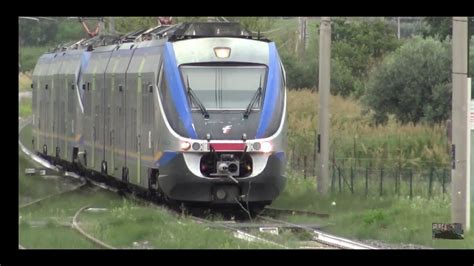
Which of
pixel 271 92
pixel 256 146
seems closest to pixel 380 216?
pixel 256 146

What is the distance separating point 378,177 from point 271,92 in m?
7.47

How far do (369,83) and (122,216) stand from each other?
14.8m

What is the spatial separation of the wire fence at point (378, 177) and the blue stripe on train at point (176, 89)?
5.42m

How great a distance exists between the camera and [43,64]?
3519 centimetres

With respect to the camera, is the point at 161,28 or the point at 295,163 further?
the point at 295,163

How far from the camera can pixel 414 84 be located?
32906 millimetres

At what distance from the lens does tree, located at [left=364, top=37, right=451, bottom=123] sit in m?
32.7

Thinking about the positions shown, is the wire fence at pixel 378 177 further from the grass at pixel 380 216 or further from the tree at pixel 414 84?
the tree at pixel 414 84

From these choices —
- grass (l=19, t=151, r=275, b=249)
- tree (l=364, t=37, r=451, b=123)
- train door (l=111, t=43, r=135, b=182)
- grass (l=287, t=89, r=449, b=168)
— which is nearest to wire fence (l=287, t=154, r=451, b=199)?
grass (l=287, t=89, r=449, b=168)

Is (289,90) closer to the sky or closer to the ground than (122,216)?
closer to the sky

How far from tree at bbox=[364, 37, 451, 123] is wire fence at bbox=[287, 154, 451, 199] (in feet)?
12.8

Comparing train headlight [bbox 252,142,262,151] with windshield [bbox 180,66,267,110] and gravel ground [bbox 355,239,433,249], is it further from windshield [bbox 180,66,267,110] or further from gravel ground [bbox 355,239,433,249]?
gravel ground [bbox 355,239,433,249]
